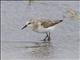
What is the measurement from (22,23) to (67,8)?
7.61ft

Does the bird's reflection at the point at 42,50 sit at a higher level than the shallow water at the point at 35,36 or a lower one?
lower

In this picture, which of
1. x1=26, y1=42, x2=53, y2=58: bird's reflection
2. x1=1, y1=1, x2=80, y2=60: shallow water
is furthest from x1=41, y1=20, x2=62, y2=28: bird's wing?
x1=26, y1=42, x2=53, y2=58: bird's reflection

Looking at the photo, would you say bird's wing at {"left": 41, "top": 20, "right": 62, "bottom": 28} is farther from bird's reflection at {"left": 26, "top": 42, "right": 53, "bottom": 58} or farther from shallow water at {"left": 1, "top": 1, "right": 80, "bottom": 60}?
bird's reflection at {"left": 26, "top": 42, "right": 53, "bottom": 58}

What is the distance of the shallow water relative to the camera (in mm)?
8172

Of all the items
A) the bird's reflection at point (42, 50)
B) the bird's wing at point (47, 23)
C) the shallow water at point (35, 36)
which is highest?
the bird's wing at point (47, 23)

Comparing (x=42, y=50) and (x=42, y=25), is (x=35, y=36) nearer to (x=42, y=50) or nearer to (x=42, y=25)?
(x=42, y=25)

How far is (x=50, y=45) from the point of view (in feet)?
29.7

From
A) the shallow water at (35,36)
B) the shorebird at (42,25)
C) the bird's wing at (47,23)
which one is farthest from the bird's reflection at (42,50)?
the bird's wing at (47,23)

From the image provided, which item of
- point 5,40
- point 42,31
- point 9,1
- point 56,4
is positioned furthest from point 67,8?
point 5,40

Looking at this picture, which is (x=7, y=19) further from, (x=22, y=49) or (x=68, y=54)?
(x=68, y=54)

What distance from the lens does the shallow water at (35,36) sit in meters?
8.17

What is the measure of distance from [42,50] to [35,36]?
109cm

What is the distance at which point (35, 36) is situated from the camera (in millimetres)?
9680

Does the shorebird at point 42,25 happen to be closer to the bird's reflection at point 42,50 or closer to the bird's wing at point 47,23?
the bird's wing at point 47,23
